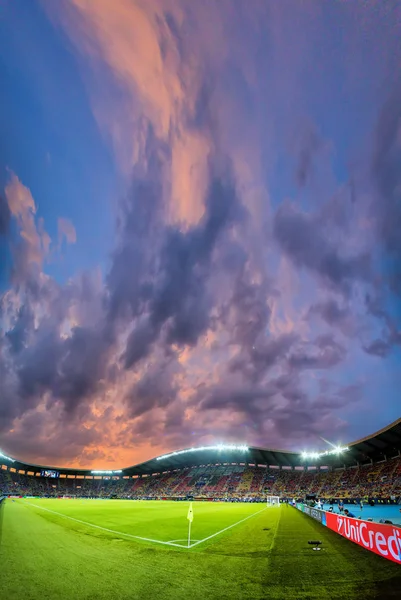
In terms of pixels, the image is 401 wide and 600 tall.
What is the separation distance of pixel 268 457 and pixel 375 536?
102 m

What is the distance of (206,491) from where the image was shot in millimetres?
105000

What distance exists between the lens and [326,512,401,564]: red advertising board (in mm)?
12314

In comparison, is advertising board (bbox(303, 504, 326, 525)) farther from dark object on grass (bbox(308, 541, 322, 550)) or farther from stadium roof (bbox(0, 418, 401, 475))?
stadium roof (bbox(0, 418, 401, 475))

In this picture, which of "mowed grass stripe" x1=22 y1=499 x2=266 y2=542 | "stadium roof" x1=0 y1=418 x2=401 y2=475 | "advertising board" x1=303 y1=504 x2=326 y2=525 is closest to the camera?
"mowed grass stripe" x1=22 y1=499 x2=266 y2=542

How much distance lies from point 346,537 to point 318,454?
269ft

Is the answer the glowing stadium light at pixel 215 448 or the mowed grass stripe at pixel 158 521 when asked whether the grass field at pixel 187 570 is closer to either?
the mowed grass stripe at pixel 158 521

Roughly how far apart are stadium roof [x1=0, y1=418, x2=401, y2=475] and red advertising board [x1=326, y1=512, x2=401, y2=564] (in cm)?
4468

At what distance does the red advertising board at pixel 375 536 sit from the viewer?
1231cm

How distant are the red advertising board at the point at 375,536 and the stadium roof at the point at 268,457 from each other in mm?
44683

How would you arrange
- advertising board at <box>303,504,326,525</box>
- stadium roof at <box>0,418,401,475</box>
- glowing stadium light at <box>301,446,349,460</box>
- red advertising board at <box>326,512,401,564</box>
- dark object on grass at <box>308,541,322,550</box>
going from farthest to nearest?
glowing stadium light at <box>301,446,349,460</box> < stadium roof at <box>0,418,401,475</box> < advertising board at <box>303,504,326,525</box> < dark object on grass at <box>308,541,322,550</box> < red advertising board at <box>326,512,401,564</box>

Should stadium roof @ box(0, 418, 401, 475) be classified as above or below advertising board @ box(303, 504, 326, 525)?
above

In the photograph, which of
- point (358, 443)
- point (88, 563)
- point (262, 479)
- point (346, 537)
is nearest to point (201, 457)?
point (262, 479)

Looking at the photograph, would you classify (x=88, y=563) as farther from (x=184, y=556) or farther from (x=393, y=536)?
(x=393, y=536)

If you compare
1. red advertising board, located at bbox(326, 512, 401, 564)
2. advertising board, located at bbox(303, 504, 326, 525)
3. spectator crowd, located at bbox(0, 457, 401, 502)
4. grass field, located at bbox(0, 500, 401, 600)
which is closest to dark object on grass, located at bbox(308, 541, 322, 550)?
grass field, located at bbox(0, 500, 401, 600)
